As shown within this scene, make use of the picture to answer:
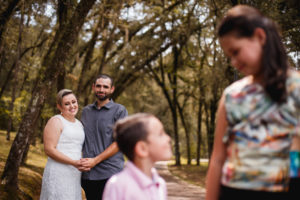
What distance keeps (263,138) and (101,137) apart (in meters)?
3.10

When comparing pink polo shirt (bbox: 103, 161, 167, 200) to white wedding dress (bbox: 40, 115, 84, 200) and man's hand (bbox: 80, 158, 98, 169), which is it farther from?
white wedding dress (bbox: 40, 115, 84, 200)

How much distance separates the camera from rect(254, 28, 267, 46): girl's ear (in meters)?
1.67

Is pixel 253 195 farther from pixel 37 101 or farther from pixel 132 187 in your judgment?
pixel 37 101

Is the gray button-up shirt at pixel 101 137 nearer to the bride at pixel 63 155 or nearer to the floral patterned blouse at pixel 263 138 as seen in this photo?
the bride at pixel 63 155

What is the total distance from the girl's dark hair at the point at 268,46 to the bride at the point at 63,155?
306 cm

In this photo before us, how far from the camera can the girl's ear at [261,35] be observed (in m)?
1.67

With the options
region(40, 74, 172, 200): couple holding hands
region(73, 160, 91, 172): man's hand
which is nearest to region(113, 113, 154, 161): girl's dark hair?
region(40, 74, 172, 200): couple holding hands

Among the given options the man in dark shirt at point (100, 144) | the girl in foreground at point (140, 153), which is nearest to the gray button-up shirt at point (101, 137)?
the man in dark shirt at point (100, 144)

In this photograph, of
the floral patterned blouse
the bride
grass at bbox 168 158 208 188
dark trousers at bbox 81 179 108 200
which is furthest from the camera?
grass at bbox 168 158 208 188

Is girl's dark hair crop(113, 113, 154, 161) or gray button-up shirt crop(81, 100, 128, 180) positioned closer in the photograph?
girl's dark hair crop(113, 113, 154, 161)

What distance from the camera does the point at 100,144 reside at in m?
4.42

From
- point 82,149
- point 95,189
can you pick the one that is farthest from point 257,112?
point 82,149

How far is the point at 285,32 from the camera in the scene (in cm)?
820

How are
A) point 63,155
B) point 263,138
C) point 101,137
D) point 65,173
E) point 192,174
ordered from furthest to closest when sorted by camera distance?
point 192,174 < point 101,137 < point 65,173 < point 63,155 < point 263,138
